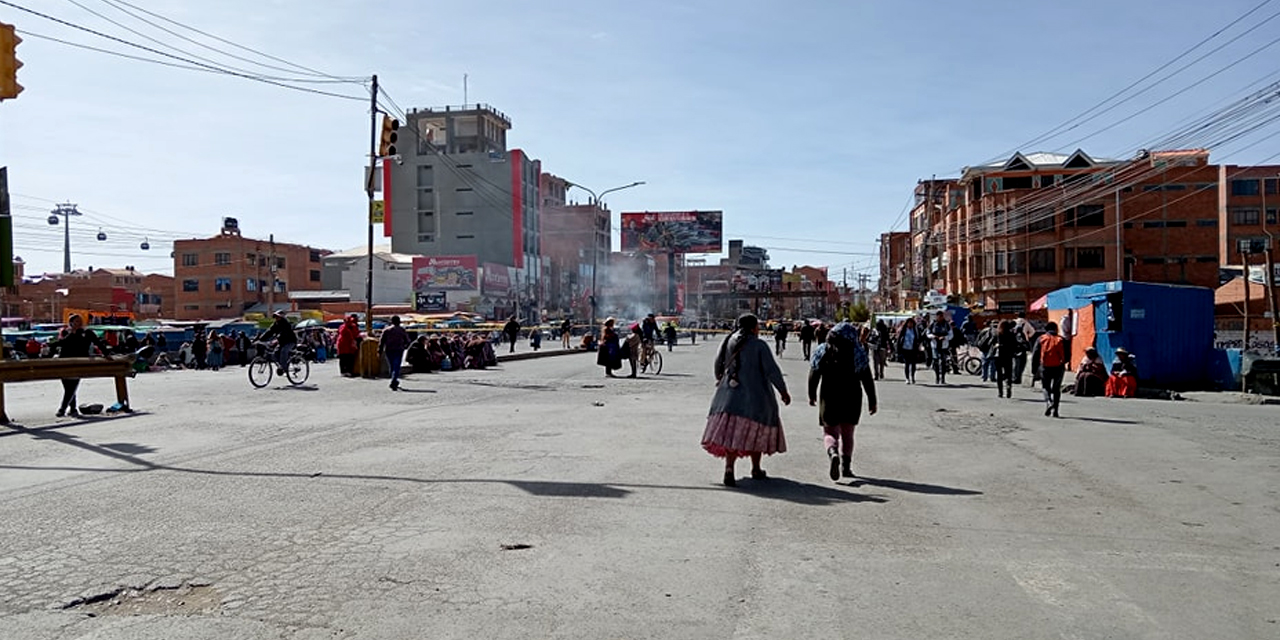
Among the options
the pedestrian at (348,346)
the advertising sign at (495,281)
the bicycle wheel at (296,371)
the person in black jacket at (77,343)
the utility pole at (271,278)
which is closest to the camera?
the person in black jacket at (77,343)

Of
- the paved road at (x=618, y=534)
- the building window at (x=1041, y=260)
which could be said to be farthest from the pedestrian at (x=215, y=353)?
the building window at (x=1041, y=260)

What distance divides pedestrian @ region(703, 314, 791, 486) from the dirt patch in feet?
15.2

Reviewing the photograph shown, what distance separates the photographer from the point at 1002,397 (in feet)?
65.5

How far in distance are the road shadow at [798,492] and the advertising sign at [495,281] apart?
82467 millimetres

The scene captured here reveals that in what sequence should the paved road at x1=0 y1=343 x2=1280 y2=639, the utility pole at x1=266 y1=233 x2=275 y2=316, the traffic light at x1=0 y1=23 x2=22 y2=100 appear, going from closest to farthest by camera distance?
the paved road at x1=0 y1=343 x2=1280 y2=639 → the traffic light at x1=0 y1=23 x2=22 y2=100 → the utility pole at x1=266 y1=233 x2=275 y2=316

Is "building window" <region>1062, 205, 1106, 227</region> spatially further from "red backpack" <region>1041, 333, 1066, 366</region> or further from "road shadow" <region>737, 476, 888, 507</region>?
"road shadow" <region>737, 476, 888, 507</region>

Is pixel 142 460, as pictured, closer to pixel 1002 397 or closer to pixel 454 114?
pixel 1002 397

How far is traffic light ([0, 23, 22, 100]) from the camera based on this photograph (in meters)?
13.3

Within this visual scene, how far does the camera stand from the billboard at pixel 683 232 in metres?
112

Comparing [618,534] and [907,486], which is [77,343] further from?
[907,486]

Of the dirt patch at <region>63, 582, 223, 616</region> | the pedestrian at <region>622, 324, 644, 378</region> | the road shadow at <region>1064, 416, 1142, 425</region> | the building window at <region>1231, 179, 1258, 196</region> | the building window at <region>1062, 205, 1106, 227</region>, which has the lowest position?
the road shadow at <region>1064, 416, 1142, 425</region>

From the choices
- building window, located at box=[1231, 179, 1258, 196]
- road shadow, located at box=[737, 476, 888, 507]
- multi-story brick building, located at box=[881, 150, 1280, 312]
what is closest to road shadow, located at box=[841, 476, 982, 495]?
road shadow, located at box=[737, 476, 888, 507]

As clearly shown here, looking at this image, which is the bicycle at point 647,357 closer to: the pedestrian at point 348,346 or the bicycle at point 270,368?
the pedestrian at point 348,346

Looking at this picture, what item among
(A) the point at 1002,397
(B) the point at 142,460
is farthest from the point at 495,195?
(B) the point at 142,460
